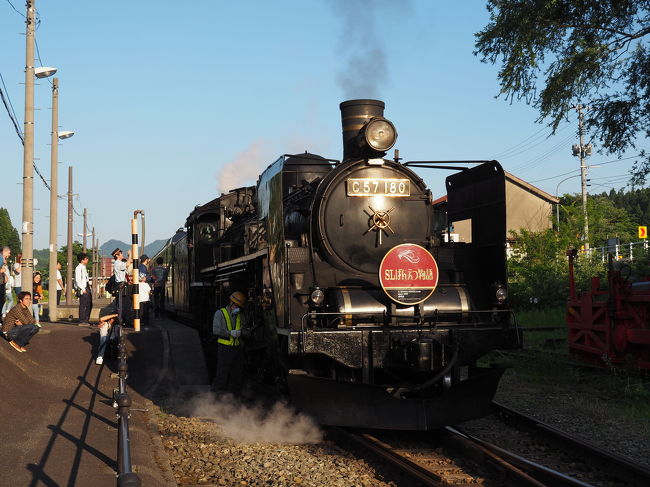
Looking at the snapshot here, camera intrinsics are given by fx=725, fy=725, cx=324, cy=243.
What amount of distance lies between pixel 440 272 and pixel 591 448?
2.73 metres

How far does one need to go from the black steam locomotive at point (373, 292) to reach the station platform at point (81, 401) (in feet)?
5.79

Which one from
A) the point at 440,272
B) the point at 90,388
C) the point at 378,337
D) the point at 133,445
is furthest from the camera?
the point at 90,388

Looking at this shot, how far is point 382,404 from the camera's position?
6809 millimetres

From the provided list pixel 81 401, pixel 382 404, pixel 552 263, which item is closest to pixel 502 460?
pixel 382 404

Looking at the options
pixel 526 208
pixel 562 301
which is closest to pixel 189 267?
pixel 562 301

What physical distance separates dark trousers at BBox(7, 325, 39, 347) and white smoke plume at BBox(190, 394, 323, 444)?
3844 mm

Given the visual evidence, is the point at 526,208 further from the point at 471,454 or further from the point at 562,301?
the point at 471,454

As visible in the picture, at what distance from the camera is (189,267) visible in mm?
14898

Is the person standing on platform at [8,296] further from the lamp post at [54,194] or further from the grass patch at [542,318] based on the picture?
the grass patch at [542,318]

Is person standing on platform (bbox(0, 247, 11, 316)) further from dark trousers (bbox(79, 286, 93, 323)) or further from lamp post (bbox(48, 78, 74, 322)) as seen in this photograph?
lamp post (bbox(48, 78, 74, 322))

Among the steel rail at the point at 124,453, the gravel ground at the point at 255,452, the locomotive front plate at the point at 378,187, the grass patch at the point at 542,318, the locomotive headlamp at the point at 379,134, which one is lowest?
the gravel ground at the point at 255,452

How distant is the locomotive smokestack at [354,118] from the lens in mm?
8281

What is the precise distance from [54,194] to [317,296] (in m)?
15.3

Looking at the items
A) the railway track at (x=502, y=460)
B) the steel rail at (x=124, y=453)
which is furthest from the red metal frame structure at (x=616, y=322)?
the steel rail at (x=124, y=453)
